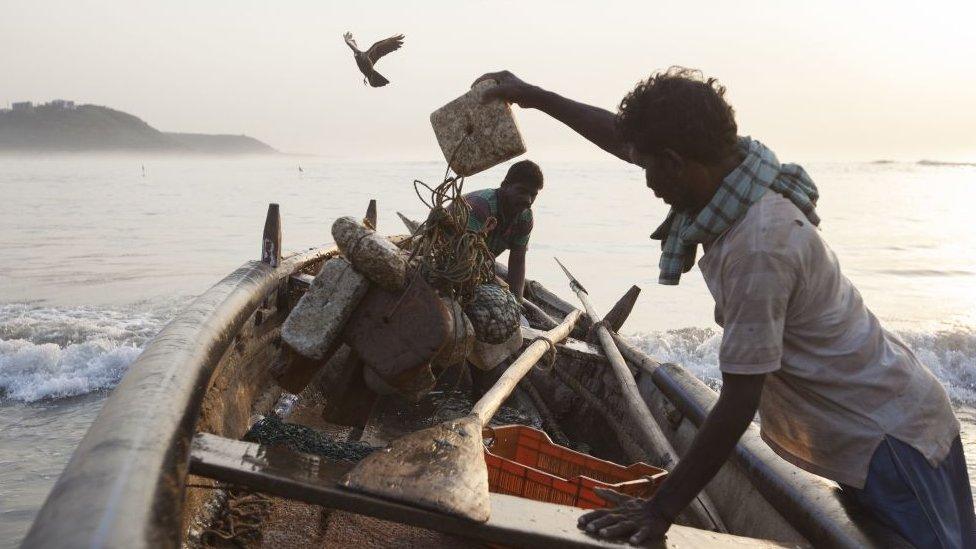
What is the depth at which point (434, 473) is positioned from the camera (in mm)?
1931

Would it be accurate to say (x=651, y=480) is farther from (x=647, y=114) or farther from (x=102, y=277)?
(x=102, y=277)

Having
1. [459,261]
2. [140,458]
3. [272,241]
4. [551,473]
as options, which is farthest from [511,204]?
[140,458]

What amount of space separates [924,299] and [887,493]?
1637 cm

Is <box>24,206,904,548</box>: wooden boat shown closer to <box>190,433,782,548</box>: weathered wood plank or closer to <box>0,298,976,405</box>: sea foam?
<box>190,433,782,548</box>: weathered wood plank

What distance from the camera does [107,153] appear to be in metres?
126

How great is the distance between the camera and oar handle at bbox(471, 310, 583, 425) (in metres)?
2.84

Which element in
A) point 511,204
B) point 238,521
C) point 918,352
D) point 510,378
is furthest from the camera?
point 918,352

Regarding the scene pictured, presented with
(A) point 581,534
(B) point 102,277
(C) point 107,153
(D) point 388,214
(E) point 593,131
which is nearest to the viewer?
(A) point 581,534

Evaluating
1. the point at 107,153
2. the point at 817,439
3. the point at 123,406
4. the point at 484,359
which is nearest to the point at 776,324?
the point at 817,439

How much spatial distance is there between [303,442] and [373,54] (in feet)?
4.97

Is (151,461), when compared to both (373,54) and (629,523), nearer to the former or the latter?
(629,523)

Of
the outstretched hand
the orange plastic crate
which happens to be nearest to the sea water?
the orange plastic crate

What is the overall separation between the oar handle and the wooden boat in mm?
369

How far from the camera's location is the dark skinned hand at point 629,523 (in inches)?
69.6
